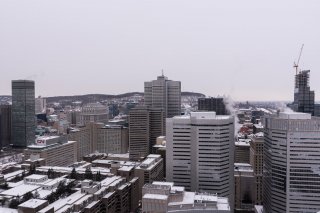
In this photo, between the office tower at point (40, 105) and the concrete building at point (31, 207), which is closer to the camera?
the concrete building at point (31, 207)

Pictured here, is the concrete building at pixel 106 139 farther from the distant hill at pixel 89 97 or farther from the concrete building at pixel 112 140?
the distant hill at pixel 89 97

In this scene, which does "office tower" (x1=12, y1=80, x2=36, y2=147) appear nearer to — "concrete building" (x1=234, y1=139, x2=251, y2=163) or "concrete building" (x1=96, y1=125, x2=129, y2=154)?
"concrete building" (x1=96, y1=125, x2=129, y2=154)

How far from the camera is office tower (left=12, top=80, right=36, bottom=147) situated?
9300cm

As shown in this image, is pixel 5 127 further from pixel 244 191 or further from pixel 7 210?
pixel 244 191

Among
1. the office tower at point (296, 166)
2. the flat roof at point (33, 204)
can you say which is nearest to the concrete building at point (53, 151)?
the flat roof at point (33, 204)

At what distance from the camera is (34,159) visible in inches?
2282

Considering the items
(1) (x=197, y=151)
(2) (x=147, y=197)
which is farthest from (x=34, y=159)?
(2) (x=147, y=197)

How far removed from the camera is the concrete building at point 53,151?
6353 centimetres

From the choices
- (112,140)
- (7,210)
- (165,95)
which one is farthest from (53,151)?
(165,95)

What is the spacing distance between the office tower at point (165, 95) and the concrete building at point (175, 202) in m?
Result: 50.1

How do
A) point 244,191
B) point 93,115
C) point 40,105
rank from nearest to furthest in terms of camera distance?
point 244,191 → point 93,115 → point 40,105

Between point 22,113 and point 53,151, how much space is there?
3283 centimetres

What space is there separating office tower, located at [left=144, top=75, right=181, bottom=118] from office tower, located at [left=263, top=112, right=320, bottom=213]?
45.0 meters

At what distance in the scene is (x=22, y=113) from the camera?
93062 millimetres
